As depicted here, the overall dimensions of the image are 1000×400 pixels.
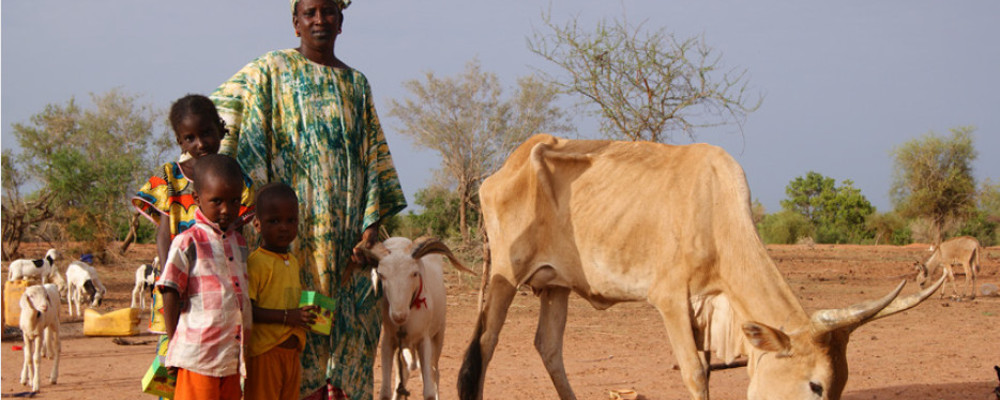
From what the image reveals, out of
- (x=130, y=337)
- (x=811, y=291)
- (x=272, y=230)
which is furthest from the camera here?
(x=811, y=291)

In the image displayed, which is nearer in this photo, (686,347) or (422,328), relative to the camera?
(686,347)

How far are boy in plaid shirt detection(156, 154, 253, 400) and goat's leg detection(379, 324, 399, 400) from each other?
3.30 m

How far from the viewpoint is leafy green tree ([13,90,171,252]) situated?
921 inches

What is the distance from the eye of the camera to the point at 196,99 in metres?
3.62

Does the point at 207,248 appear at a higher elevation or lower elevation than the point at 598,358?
higher

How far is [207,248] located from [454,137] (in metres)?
23.9

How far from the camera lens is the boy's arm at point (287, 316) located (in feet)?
11.7

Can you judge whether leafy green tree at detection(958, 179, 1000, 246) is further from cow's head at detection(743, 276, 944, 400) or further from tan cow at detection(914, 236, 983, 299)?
cow's head at detection(743, 276, 944, 400)

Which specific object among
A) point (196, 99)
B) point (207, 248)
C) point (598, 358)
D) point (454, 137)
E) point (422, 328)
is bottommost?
point (598, 358)

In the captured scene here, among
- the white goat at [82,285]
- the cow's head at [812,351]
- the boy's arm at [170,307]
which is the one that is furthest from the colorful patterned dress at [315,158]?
the white goat at [82,285]

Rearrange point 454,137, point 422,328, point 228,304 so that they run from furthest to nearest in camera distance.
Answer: point 454,137, point 422,328, point 228,304

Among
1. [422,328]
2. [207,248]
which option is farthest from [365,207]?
[422,328]

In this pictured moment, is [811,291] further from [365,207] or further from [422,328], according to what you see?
[365,207]

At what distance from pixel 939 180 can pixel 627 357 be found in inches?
1205
